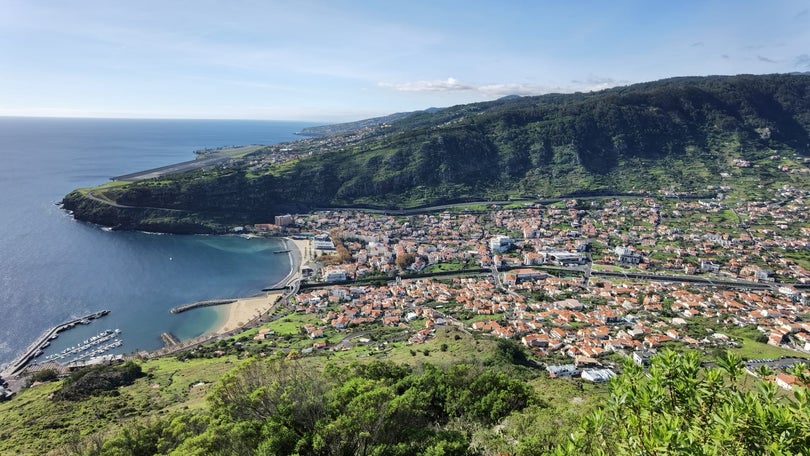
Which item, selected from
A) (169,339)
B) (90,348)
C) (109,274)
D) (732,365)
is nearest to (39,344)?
(90,348)

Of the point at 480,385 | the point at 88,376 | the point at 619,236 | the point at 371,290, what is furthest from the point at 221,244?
the point at 619,236

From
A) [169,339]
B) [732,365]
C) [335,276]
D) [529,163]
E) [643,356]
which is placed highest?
[732,365]

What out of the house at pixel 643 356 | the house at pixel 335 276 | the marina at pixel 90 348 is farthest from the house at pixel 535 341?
the marina at pixel 90 348

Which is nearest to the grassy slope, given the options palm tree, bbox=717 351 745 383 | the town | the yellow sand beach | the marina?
the town

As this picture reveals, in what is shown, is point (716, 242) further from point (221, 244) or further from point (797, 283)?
point (221, 244)

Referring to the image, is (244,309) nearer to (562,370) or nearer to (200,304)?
(200,304)

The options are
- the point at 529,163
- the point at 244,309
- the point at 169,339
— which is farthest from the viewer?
the point at 529,163
